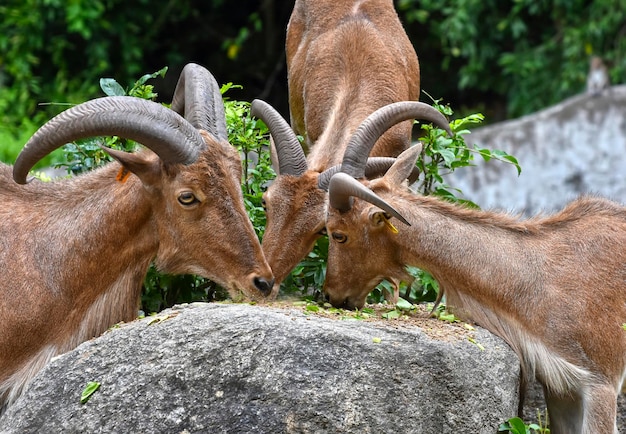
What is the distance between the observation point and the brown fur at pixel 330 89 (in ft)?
28.1

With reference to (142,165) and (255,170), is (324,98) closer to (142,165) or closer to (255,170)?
(255,170)

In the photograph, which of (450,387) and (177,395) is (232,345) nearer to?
(177,395)

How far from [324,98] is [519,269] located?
3.36 m

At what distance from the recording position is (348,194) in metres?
7.80

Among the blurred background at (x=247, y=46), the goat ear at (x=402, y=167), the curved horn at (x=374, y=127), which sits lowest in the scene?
the goat ear at (x=402, y=167)

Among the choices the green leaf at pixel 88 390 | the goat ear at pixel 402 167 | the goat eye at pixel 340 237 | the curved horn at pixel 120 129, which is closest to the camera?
the green leaf at pixel 88 390

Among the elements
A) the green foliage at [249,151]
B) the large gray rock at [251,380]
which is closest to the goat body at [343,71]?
the green foliage at [249,151]

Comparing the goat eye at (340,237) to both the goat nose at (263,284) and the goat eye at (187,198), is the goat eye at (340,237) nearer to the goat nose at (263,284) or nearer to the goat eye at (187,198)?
the goat nose at (263,284)

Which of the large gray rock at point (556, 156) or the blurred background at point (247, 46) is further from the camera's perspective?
the blurred background at point (247, 46)

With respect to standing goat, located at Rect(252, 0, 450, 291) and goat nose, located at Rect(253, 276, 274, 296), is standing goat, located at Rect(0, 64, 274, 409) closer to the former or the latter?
goat nose, located at Rect(253, 276, 274, 296)

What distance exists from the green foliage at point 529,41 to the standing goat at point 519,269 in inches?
411

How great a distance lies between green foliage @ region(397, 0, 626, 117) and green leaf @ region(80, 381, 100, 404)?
13.0 meters

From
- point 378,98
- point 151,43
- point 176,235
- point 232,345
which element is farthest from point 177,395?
point 151,43

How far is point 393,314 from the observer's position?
763 cm
